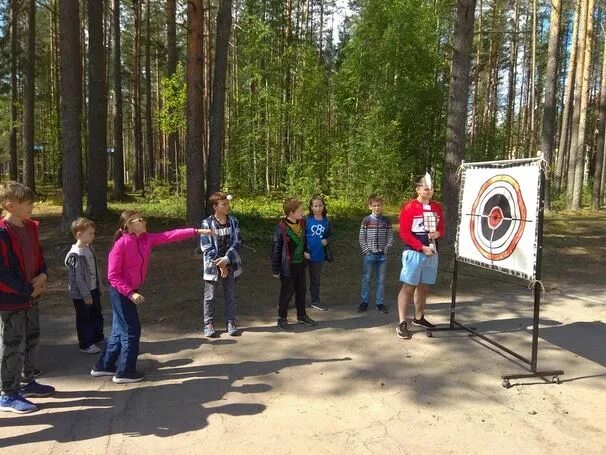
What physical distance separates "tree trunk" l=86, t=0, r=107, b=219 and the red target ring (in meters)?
10.7

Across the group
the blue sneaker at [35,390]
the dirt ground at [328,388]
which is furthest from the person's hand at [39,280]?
the dirt ground at [328,388]

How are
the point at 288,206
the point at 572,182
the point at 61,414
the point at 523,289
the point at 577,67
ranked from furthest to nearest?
the point at 577,67, the point at 572,182, the point at 523,289, the point at 288,206, the point at 61,414

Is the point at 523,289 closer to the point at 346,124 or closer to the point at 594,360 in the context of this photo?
the point at 594,360

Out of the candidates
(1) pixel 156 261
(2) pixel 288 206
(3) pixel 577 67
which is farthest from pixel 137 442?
(3) pixel 577 67

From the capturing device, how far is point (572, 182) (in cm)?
2220

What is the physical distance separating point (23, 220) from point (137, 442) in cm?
210

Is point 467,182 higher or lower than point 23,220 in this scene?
higher

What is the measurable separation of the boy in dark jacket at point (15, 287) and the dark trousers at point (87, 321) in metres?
1.20

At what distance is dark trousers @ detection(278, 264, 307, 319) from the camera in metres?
6.36

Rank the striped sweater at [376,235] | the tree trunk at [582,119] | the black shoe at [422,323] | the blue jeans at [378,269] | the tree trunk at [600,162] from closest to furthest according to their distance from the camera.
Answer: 1. the black shoe at [422,323]
2. the striped sweater at [376,235]
3. the blue jeans at [378,269]
4. the tree trunk at [582,119]
5. the tree trunk at [600,162]

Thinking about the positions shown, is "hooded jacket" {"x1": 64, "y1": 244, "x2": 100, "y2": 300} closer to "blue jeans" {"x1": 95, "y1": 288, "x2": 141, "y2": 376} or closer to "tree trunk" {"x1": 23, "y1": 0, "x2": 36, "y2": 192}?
"blue jeans" {"x1": 95, "y1": 288, "x2": 141, "y2": 376}

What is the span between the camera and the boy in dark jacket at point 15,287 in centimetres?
387

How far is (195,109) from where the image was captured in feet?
33.1

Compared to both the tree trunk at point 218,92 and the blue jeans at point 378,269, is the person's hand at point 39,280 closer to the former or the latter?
the blue jeans at point 378,269
